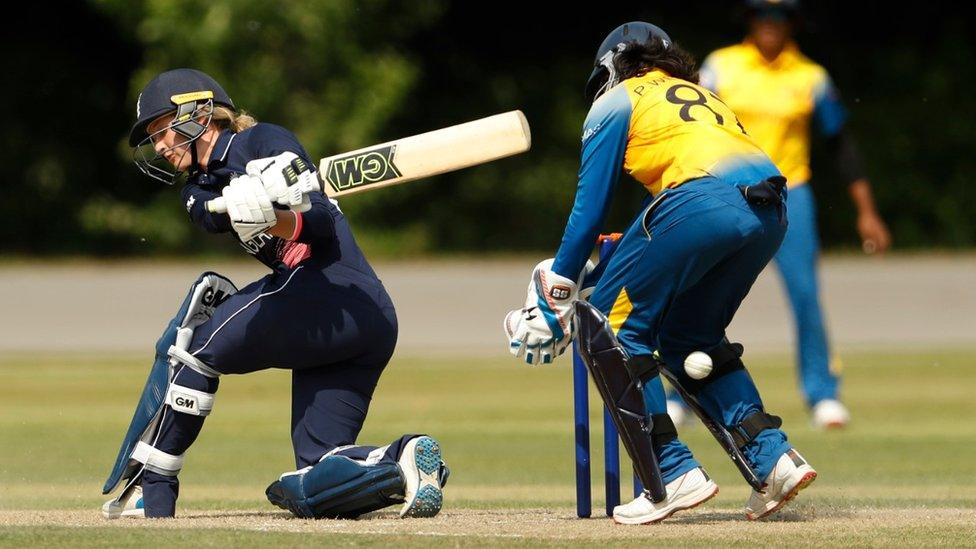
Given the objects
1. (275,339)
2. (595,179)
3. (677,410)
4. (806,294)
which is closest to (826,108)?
(806,294)

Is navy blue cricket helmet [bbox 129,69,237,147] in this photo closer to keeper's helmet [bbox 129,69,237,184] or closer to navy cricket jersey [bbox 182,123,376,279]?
keeper's helmet [bbox 129,69,237,184]

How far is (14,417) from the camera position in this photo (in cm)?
934

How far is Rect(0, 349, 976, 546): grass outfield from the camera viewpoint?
4824mm

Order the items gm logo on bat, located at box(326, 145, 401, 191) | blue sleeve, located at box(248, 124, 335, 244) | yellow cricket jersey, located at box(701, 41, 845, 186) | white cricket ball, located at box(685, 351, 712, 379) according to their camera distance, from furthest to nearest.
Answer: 1. yellow cricket jersey, located at box(701, 41, 845, 186)
2. gm logo on bat, located at box(326, 145, 401, 191)
3. blue sleeve, located at box(248, 124, 335, 244)
4. white cricket ball, located at box(685, 351, 712, 379)

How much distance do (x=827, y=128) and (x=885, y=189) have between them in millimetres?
11696

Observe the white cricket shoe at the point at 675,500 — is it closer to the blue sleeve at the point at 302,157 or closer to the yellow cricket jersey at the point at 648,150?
the yellow cricket jersey at the point at 648,150

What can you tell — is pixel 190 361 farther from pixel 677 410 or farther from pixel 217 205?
pixel 677 410

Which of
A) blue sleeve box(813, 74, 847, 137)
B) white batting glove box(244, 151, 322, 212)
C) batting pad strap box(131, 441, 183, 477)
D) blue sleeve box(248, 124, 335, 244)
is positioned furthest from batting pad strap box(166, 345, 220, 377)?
blue sleeve box(813, 74, 847, 137)

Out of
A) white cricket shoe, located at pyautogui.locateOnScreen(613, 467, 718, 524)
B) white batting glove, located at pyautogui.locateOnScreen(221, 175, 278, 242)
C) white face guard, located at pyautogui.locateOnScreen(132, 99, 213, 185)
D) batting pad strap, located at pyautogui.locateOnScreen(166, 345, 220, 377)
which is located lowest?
white cricket shoe, located at pyautogui.locateOnScreen(613, 467, 718, 524)

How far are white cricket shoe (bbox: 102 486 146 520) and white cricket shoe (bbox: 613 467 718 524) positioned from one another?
156 centimetres

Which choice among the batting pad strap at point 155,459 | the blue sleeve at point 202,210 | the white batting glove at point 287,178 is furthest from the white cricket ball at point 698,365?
the batting pad strap at point 155,459

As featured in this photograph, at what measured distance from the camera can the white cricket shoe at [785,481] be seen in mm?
4988

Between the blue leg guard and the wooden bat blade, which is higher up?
the wooden bat blade

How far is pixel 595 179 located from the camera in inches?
194
